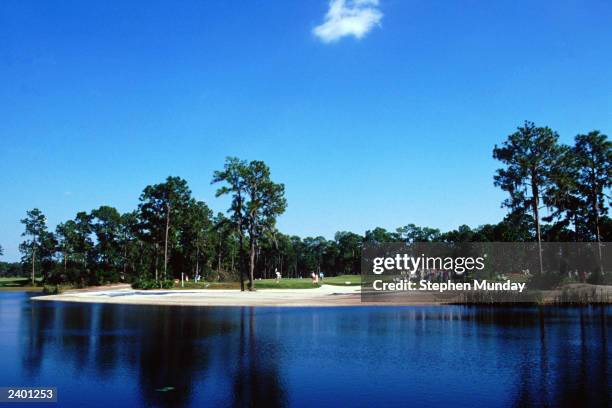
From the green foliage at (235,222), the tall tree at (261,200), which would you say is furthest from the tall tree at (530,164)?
the tall tree at (261,200)

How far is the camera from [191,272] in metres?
106

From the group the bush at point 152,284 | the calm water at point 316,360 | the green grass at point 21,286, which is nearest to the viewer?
the calm water at point 316,360

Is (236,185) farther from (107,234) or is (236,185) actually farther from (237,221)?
(107,234)

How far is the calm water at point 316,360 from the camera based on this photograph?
46.3 feet

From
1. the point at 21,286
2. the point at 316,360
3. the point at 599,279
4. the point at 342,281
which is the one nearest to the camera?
the point at 316,360

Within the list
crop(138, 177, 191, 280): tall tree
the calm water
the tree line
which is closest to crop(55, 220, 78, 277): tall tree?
the tree line

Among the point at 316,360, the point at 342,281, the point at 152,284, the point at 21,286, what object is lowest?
the point at 21,286

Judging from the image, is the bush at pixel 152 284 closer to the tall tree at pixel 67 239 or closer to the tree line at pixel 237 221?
the tree line at pixel 237 221

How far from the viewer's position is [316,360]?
19.3 meters

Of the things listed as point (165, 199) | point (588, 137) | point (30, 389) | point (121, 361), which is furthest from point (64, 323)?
point (588, 137)

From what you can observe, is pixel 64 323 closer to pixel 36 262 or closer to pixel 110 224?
pixel 110 224

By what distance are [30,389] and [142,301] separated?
36.9 meters

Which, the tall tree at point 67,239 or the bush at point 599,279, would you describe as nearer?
the bush at point 599,279

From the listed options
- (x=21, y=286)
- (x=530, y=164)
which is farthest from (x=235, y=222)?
(x=21, y=286)
